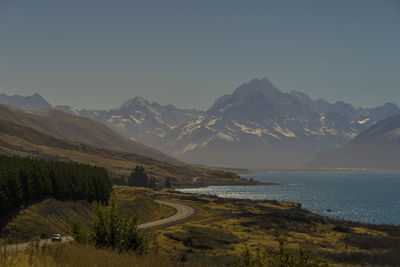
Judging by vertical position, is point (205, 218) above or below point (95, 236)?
below

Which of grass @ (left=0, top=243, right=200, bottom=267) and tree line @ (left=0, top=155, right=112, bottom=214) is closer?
grass @ (left=0, top=243, right=200, bottom=267)

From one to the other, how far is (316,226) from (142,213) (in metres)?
44.0

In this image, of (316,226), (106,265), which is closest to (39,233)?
(106,265)

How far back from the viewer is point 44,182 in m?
85.5

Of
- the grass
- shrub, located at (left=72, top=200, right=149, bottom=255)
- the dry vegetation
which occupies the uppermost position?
the grass

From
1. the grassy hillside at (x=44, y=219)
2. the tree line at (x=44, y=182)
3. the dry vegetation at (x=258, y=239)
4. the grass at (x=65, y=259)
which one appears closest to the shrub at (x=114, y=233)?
the dry vegetation at (x=258, y=239)

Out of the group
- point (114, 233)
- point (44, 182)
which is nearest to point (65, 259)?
point (114, 233)

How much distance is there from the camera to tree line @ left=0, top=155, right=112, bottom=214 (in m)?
73.6

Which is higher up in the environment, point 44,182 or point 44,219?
point 44,182

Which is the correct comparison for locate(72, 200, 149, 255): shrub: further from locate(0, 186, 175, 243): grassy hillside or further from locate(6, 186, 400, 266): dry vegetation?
locate(0, 186, 175, 243): grassy hillside

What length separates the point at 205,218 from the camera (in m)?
109

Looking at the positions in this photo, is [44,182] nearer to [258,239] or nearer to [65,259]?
[258,239]

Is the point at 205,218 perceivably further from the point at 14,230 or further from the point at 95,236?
the point at 95,236

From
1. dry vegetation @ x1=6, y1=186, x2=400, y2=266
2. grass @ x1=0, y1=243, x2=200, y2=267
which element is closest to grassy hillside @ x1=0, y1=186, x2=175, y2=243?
dry vegetation @ x1=6, y1=186, x2=400, y2=266
